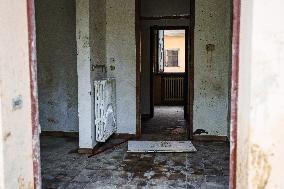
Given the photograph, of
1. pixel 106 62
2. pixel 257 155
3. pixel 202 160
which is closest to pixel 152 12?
pixel 106 62

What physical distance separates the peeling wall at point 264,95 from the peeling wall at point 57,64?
3937 mm

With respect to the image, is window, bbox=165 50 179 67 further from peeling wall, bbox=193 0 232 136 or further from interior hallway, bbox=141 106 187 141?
peeling wall, bbox=193 0 232 136

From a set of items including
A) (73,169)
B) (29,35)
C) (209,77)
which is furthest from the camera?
(209,77)

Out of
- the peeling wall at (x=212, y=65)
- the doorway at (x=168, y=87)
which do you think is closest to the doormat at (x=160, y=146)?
the doorway at (x=168, y=87)

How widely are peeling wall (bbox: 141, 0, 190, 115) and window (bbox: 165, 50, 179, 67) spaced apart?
25.3 feet

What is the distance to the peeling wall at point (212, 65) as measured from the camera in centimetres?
530

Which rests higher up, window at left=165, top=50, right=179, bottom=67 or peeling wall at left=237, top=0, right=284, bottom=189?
window at left=165, top=50, right=179, bottom=67

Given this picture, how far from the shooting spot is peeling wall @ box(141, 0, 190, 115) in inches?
286

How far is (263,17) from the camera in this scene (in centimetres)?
195

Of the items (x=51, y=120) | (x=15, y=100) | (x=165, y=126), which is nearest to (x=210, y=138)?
(x=165, y=126)

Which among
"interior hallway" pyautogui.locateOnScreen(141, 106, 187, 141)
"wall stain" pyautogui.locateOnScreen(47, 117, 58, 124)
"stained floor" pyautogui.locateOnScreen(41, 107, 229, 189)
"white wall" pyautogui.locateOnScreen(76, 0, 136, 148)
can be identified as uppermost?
"white wall" pyautogui.locateOnScreen(76, 0, 136, 148)

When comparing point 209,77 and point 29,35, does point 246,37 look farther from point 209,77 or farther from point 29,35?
point 209,77

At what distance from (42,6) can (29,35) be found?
3520 millimetres

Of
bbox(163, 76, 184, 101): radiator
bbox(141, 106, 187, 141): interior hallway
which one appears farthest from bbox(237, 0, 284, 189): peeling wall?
bbox(163, 76, 184, 101): radiator
